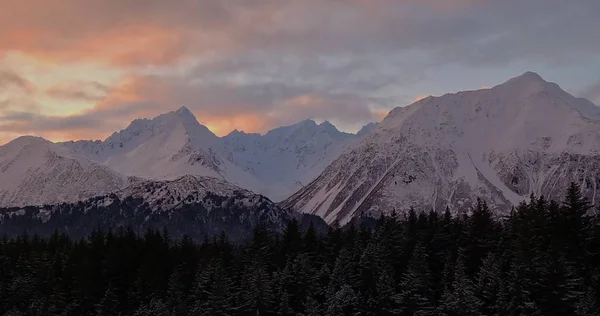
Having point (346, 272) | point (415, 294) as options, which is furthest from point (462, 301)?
point (346, 272)

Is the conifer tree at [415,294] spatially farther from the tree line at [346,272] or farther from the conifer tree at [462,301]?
the conifer tree at [462,301]

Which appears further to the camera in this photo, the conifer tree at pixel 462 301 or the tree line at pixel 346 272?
the tree line at pixel 346 272

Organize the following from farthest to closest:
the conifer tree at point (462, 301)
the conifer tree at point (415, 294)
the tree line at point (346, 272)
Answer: the conifer tree at point (415, 294)
the tree line at point (346, 272)
the conifer tree at point (462, 301)

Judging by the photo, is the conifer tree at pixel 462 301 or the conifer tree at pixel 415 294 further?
the conifer tree at pixel 415 294

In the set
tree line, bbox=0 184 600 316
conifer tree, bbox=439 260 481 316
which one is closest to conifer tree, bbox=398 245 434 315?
tree line, bbox=0 184 600 316

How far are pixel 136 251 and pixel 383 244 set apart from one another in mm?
55239

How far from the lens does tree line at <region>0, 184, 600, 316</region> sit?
10294 cm

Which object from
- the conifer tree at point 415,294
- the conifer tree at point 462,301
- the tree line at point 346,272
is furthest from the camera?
the conifer tree at point 415,294

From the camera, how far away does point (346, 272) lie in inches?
5032

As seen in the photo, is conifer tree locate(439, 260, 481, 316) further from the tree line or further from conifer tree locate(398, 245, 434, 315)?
conifer tree locate(398, 245, 434, 315)

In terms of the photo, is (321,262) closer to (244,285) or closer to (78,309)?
(244,285)

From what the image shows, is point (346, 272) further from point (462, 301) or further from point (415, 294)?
point (462, 301)

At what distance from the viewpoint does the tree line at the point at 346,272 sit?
103 metres

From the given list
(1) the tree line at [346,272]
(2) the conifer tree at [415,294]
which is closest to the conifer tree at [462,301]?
(1) the tree line at [346,272]
